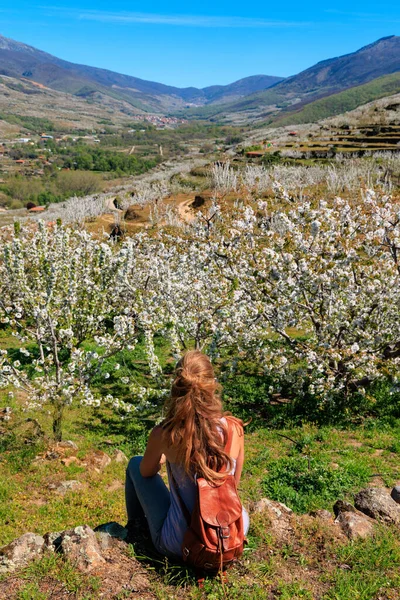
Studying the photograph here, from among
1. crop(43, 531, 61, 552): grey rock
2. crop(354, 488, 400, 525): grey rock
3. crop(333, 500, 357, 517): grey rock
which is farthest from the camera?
crop(333, 500, 357, 517): grey rock

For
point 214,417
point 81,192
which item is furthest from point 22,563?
point 81,192

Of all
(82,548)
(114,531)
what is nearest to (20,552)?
(82,548)

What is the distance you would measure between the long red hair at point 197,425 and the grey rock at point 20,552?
2026 millimetres

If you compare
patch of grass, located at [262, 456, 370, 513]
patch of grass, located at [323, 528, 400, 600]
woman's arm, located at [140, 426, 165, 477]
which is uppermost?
woman's arm, located at [140, 426, 165, 477]

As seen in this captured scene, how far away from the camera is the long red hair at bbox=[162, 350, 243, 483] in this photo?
3.75m

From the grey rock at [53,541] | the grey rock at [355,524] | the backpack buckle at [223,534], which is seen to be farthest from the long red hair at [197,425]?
the grey rock at [355,524]

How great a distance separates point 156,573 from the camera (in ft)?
13.9

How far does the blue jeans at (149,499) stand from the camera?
4.32 meters

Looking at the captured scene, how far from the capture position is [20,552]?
14.6 ft

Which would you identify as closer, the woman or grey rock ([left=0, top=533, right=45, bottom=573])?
the woman

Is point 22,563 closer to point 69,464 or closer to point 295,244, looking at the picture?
point 69,464

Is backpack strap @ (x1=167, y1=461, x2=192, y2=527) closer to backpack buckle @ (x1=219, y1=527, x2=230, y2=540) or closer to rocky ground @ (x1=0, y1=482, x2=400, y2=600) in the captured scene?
backpack buckle @ (x1=219, y1=527, x2=230, y2=540)

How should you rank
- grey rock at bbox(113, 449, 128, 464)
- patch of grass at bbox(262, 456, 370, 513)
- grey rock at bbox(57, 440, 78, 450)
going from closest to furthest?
1. patch of grass at bbox(262, 456, 370, 513)
2. grey rock at bbox(113, 449, 128, 464)
3. grey rock at bbox(57, 440, 78, 450)

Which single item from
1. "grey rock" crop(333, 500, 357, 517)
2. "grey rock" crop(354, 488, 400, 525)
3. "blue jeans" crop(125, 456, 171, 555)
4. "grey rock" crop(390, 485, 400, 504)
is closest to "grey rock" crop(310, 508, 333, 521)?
"grey rock" crop(333, 500, 357, 517)
